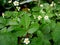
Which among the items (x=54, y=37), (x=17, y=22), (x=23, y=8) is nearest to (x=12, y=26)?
(x=17, y=22)

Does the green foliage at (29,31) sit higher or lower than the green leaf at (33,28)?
lower

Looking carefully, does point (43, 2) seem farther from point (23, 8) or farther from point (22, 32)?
point (22, 32)

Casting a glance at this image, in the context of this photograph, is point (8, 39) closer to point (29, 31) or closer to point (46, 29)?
point (29, 31)

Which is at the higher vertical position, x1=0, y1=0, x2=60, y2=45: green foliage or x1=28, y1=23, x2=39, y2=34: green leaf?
x1=28, y1=23, x2=39, y2=34: green leaf

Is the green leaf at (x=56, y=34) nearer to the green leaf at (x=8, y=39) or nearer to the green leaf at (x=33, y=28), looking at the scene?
the green leaf at (x=33, y=28)

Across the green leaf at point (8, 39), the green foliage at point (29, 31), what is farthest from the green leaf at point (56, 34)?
the green leaf at point (8, 39)

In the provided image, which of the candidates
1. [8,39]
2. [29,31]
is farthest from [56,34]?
[8,39]

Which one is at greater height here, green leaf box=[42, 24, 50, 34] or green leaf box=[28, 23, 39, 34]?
green leaf box=[28, 23, 39, 34]

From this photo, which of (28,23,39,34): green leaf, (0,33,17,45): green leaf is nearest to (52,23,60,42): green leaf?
(28,23,39,34): green leaf

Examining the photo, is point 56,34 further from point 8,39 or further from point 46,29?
point 8,39

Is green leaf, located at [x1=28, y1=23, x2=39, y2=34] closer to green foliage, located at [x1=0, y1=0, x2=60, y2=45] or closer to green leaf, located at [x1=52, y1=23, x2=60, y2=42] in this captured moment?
green foliage, located at [x1=0, y1=0, x2=60, y2=45]

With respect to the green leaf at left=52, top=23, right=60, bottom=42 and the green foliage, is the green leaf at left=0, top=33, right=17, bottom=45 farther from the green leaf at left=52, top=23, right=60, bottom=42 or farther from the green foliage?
the green leaf at left=52, top=23, right=60, bottom=42

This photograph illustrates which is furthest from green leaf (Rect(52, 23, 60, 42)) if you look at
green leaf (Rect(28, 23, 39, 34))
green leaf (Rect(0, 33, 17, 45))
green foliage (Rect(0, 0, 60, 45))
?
green leaf (Rect(0, 33, 17, 45))
